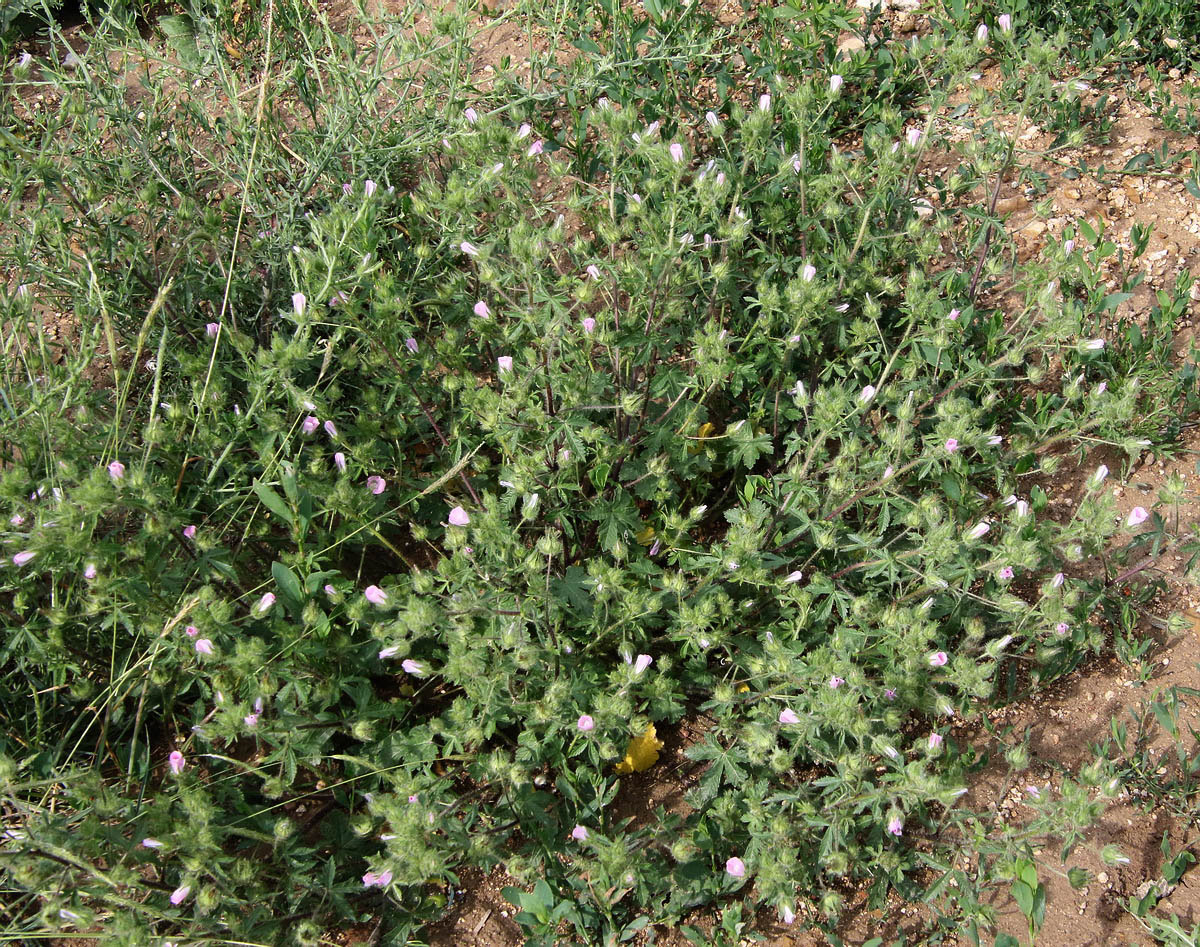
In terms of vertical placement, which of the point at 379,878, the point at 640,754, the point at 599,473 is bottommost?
the point at 640,754

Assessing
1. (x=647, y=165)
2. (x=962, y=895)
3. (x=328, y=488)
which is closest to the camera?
(x=962, y=895)

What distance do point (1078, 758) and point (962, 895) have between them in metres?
0.62

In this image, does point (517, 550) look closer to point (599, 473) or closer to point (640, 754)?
point (599, 473)

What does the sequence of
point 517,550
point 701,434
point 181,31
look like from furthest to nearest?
1. point 181,31
2. point 701,434
3. point 517,550

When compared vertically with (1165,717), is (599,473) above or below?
above

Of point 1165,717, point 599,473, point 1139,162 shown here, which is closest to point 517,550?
point 599,473

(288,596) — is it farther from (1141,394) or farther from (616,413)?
(1141,394)

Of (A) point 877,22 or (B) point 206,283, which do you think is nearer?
(B) point 206,283

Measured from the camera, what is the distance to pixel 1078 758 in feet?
9.52

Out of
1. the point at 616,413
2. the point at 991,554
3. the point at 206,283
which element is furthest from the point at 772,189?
the point at 206,283

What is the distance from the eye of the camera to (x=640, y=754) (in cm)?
289

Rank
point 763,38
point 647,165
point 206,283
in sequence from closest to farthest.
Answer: point 206,283 < point 647,165 < point 763,38

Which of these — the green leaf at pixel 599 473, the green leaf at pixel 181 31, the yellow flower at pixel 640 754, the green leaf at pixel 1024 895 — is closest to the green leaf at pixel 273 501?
the green leaf at pixel 599 473

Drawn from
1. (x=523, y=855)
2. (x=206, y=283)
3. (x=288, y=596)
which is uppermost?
(x=206, y=283)
